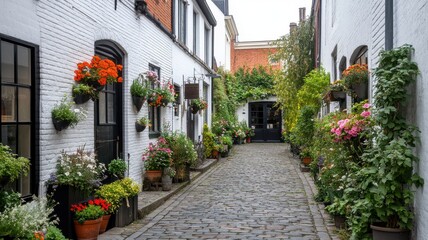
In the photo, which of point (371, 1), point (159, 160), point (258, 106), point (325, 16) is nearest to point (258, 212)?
point (159, 160)

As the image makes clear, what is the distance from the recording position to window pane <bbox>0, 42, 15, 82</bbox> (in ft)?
15.7

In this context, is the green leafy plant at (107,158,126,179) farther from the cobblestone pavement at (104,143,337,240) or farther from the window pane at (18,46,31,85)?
the window pane at (18,46,31,85)

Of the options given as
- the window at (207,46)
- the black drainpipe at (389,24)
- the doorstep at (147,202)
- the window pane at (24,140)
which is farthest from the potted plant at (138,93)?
the window at (207,46)

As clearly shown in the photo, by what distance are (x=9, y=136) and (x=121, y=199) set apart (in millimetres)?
2217

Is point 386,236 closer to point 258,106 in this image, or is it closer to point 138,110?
point 138,110

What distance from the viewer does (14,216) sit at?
3969 millimetres

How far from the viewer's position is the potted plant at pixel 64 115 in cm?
565

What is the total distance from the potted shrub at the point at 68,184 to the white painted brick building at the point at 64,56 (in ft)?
0.43

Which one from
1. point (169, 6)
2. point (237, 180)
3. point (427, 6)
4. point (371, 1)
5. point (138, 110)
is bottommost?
point (237, 180)

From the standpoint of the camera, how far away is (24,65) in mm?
5191

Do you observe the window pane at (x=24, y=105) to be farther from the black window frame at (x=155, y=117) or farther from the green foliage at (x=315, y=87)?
the green foliage at (x=315, y=87)

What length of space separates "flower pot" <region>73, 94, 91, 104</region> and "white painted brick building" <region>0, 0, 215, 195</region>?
207 millimetres

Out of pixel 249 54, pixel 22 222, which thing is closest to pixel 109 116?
pixel 22 222

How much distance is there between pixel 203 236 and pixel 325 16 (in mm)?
10478
